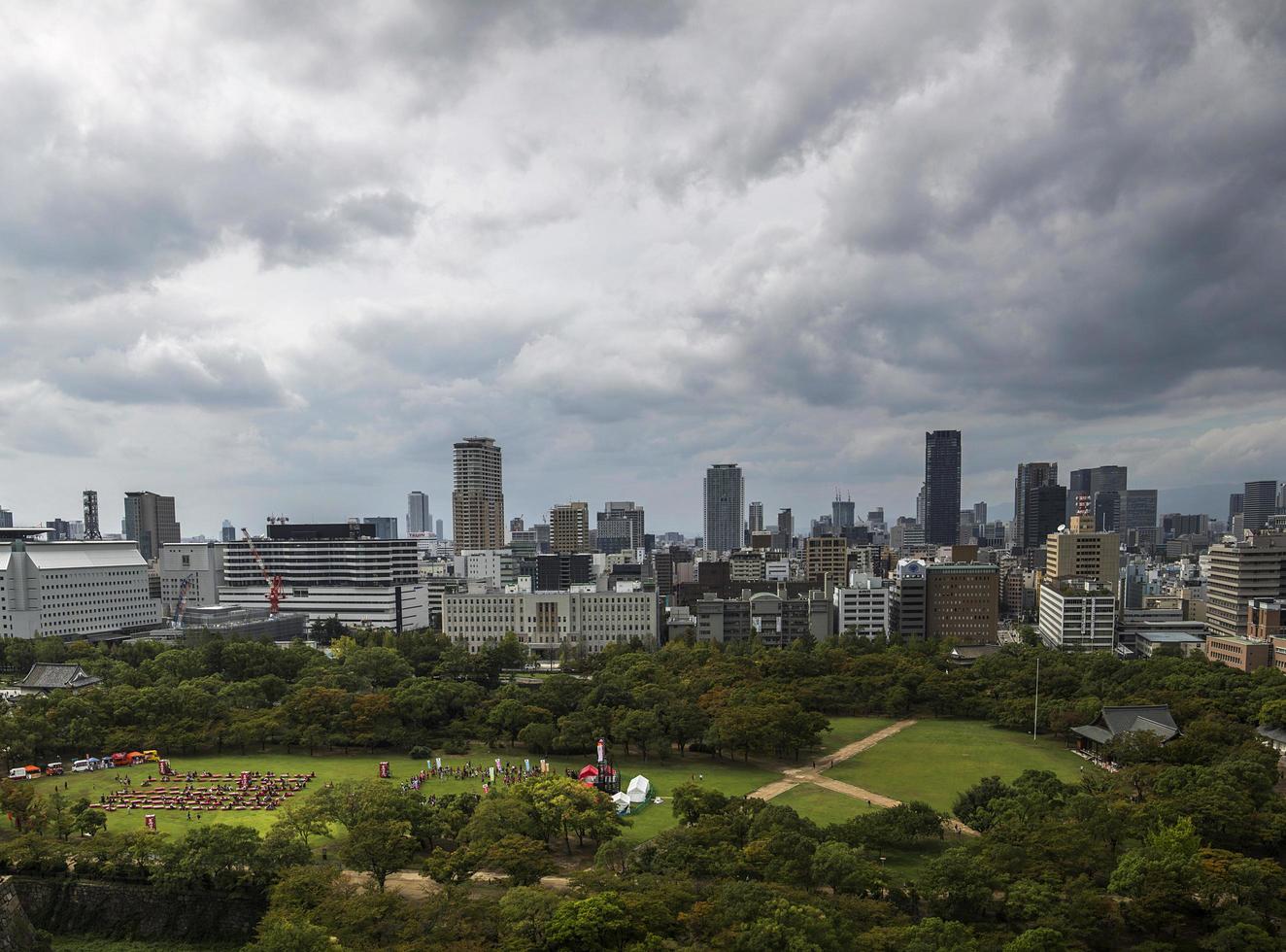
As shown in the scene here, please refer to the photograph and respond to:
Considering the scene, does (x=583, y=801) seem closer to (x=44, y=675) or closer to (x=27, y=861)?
(x=27, y=861)

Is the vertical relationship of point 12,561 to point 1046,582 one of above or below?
above

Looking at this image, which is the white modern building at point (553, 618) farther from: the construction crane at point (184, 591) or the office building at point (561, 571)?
the construction crane at point (184, 591)

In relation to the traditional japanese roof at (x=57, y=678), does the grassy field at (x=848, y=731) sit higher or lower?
lower

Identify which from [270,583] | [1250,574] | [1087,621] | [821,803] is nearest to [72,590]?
[270,583]

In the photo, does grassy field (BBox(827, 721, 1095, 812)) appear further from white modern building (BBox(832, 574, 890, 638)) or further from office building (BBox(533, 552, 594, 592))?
office building (BBox(533, 552, 594, 592))

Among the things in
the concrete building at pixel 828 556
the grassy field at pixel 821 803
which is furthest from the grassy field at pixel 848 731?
the concrete building at pixel 828 556

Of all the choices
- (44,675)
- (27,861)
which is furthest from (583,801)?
(44,675)

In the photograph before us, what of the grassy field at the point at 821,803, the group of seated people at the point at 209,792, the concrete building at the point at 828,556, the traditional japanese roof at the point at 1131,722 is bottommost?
the grassy field at the point at 821,803
